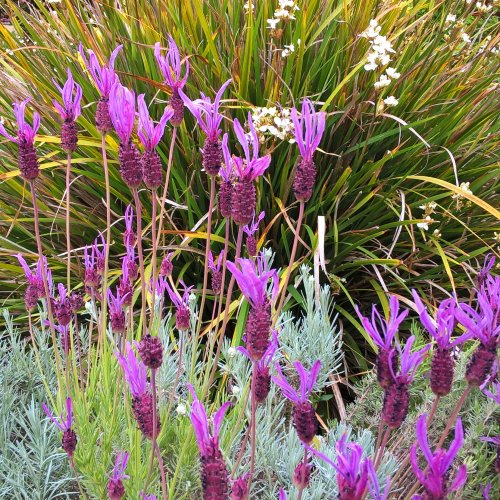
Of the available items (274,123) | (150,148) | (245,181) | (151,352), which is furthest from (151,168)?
(274,123)

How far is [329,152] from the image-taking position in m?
2.16

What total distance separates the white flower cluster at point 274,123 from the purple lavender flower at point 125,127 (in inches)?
30.4

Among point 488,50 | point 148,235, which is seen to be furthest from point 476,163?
point 148,235

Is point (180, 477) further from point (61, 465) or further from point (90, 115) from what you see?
point (90, 115)

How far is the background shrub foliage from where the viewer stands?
6.54ft

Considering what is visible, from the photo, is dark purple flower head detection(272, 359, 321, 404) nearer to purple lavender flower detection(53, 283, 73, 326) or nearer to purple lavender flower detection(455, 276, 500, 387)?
purple lavender flower detection(455, 276, 500, 387)

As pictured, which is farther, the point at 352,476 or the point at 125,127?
the point at 125,127

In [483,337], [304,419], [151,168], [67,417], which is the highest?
[151,168]

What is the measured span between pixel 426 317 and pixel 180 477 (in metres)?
0.59

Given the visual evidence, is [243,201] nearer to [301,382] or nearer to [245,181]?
[245,181]

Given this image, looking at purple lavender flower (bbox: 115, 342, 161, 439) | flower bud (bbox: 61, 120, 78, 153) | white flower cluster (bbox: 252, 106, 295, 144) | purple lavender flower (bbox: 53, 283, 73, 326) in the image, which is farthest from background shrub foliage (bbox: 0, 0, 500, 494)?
purple lavender flower (bbox: 115, 342, 161, 439)

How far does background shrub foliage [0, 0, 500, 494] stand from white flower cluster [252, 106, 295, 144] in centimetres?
22

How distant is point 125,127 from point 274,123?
909mm

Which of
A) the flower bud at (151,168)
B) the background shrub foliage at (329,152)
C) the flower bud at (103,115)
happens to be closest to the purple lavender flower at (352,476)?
the flower bud at (151,168)
